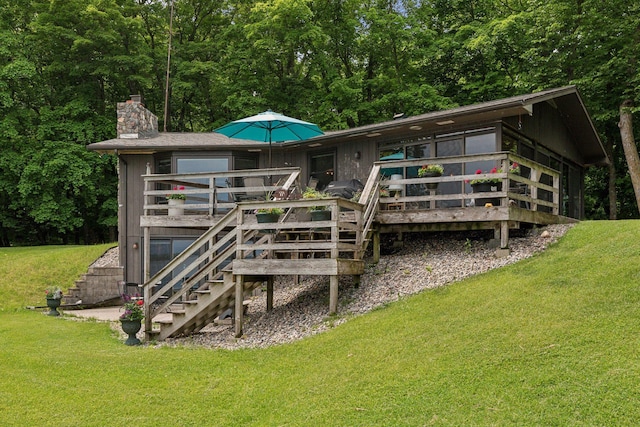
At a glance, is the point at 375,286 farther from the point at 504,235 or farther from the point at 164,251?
the point at 164,251

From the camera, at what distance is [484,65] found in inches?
863

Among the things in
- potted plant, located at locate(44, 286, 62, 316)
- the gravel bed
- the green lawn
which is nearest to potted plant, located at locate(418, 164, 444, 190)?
the gravel bed

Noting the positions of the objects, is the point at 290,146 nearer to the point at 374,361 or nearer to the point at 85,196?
the point at 374,361

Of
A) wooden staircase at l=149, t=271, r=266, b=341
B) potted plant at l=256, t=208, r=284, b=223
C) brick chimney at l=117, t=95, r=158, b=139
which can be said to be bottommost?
wooden staircase at l=149, t=271, r=266, b=341

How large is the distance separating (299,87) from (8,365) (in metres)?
18.3

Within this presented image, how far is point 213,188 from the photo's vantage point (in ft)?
37.5

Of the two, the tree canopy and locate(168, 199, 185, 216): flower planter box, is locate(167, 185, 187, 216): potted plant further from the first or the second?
the tree canopy

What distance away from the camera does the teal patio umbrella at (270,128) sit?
11094mm

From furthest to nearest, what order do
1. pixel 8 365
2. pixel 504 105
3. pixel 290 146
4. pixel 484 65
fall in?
pixel 484 65
pixel 290 146
pixel 504 105
pixel 8 365

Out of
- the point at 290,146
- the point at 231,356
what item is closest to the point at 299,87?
the point at 290,146

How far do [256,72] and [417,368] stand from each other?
20.6 m

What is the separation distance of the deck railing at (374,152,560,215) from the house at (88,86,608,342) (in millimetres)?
29

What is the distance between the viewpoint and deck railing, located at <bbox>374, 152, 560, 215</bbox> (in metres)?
9.43

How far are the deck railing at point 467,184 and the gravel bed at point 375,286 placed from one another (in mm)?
817
